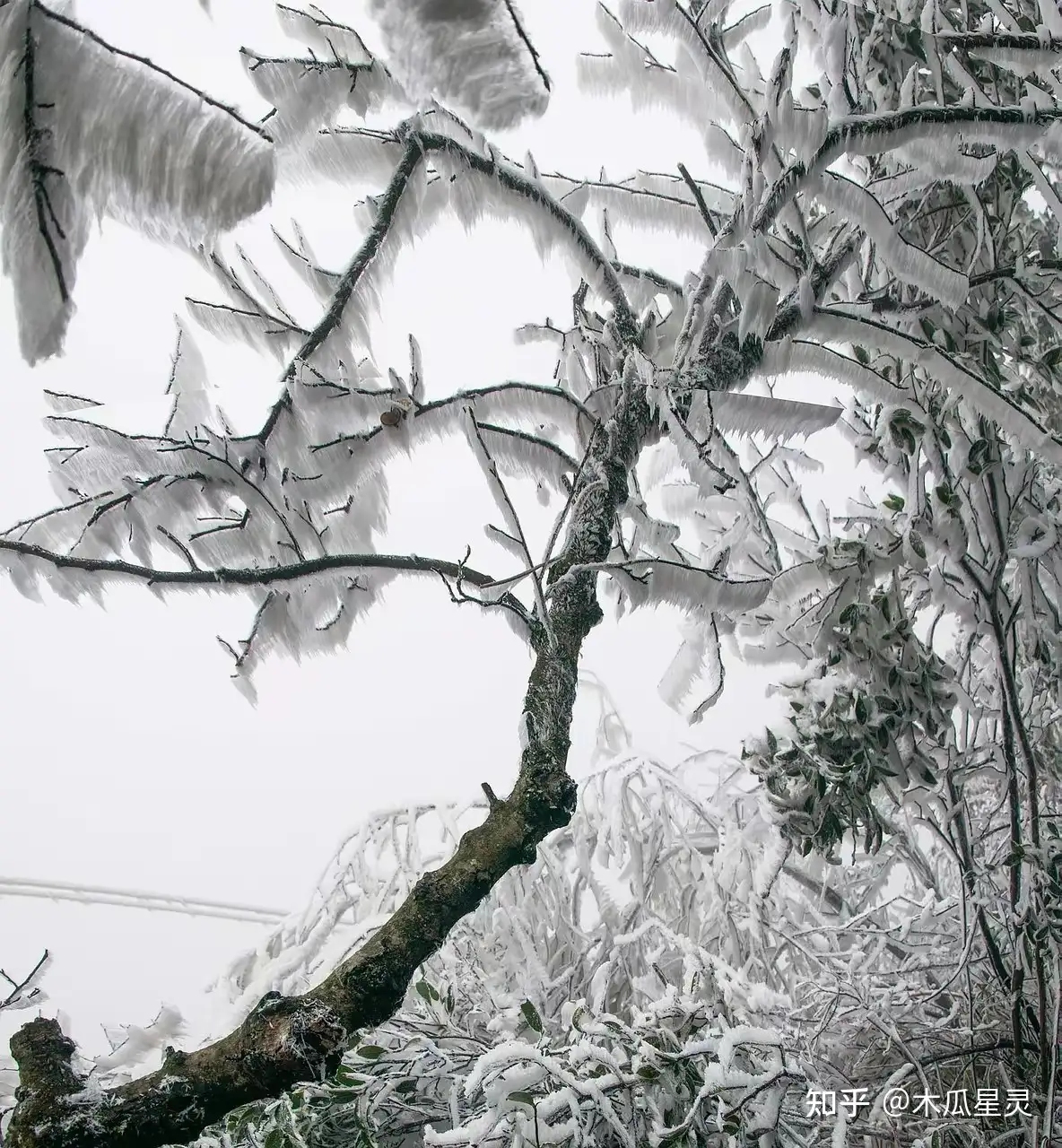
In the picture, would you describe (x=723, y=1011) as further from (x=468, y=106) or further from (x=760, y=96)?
(x=760, y=96)

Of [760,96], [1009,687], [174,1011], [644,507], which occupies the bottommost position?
[174,1011]

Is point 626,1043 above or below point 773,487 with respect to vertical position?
below

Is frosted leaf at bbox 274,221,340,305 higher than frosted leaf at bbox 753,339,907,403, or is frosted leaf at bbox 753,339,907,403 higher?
frosted leaf at bbox 274,221,340,305

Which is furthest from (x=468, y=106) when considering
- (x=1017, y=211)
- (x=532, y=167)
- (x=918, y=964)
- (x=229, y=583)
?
(x=918, y=964)

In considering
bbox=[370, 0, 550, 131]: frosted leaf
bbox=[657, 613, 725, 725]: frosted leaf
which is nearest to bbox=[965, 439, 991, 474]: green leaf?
bbox=[657, 613, 725, 725]: frosted leaf

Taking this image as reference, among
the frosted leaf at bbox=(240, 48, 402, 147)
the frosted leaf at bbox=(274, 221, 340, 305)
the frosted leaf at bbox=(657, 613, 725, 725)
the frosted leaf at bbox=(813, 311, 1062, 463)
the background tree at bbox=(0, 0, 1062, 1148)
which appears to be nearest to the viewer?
the background tree at bbox=(0, 0, 1062, 1148)

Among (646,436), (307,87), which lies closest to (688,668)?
(646,436)

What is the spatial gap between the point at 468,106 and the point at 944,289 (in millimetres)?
603

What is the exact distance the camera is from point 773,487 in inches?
63.1

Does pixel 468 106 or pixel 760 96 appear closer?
pixel 468 106

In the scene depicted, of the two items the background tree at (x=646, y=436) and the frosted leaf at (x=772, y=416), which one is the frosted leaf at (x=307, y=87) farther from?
the frosted leaf at (x=772, y=416)

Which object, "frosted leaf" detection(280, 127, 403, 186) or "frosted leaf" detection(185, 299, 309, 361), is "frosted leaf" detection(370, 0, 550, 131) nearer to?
"frosted leaf" detection(280, 127, 403, 186)

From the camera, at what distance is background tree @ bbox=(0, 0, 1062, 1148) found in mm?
697

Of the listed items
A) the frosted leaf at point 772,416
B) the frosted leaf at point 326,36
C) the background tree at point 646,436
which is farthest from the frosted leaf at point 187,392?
the frosted leaf at point 772,416
